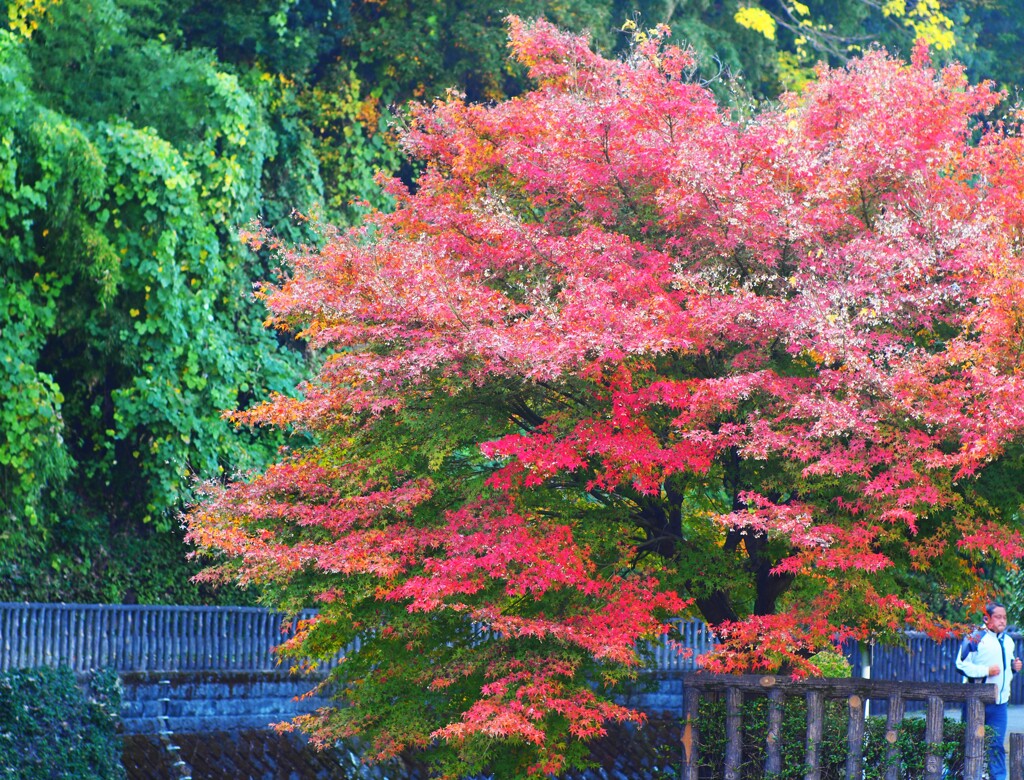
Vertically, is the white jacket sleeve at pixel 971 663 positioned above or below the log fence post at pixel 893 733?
above

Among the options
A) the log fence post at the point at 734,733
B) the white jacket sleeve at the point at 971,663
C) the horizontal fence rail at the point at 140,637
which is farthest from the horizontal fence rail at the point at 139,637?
the white jacket sleeve at the point at 971,663

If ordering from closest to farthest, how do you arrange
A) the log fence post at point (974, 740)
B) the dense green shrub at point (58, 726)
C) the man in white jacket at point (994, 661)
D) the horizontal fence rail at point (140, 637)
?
the log fence post at point (974, 740), the man in white jacket at point (994, 661), the dense green shrub at point (58, 726), the horizontal fence rail at point (140, 637)

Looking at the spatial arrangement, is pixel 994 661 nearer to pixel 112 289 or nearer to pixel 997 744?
pixel 997 744

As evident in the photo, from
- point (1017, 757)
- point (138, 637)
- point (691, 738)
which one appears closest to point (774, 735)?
point (691, 738)

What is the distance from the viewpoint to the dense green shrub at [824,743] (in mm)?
11312

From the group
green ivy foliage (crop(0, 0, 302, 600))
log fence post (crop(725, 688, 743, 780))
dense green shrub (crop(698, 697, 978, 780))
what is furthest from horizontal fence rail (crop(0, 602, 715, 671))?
log fence post (crop(725, 688, 743, 780))

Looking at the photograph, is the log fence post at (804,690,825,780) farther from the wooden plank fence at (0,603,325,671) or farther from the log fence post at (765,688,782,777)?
the wooden plank fence at (0,603,325,671)

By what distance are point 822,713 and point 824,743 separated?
10.1 inches

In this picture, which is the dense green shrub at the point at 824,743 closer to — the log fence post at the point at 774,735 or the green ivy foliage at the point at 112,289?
the log fence post at the point at 774,735

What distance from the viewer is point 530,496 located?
1232cm

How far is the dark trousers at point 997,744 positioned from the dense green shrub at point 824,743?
0.35 meters

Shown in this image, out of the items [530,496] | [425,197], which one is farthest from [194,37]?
[530,496]

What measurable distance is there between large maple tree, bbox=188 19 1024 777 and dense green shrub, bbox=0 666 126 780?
12.5 feet

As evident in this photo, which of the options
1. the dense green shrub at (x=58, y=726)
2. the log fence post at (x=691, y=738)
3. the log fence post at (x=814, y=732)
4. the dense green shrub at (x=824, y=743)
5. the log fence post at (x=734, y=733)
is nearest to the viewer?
the dense green shrub at (x=824, y=743)
